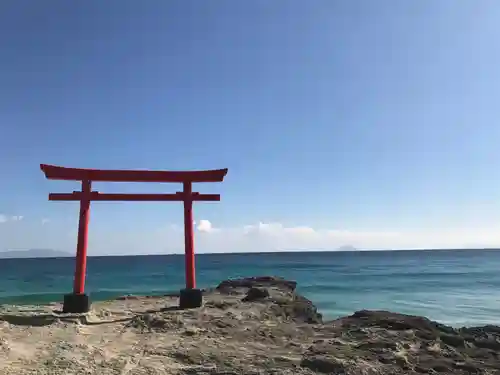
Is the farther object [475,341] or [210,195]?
[210,195]

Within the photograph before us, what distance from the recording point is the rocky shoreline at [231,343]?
5.65 m

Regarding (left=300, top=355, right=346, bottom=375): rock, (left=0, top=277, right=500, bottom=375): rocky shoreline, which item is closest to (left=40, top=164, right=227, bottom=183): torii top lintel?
(left=0, top=277, right=500, bottom=375): rocky shoreline

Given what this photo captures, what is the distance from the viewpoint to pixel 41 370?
521 centimetres

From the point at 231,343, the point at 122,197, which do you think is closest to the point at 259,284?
the point at 122,197

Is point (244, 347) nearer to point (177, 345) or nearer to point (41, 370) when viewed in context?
point (177, 345)

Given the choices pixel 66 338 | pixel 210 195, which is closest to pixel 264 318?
pixel 210 195

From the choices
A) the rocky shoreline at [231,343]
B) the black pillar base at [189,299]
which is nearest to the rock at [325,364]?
the rocky shoreline at [231,343]

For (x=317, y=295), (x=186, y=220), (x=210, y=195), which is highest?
(x=210, y=195)

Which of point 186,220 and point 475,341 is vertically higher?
point 186,220

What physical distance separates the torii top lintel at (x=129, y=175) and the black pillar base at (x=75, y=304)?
8.24ft

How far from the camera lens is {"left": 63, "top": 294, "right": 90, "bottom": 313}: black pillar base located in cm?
877

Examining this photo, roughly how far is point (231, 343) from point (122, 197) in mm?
4527

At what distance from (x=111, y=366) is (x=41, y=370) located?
828mm

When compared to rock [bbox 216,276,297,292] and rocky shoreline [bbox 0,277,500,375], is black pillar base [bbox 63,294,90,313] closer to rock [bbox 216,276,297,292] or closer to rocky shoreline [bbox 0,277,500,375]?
rocky shoreline [bbox 0,277,500,375]
